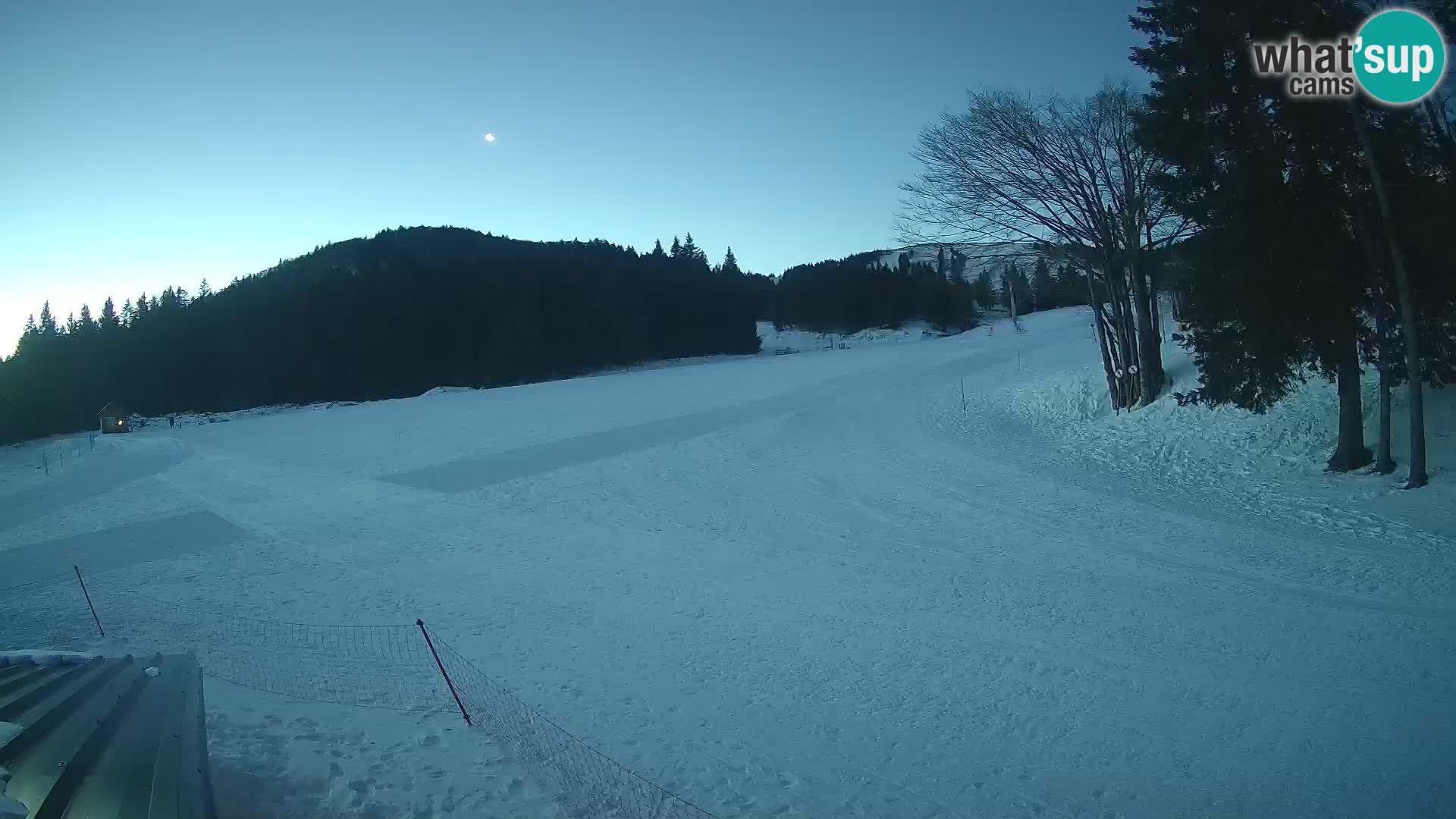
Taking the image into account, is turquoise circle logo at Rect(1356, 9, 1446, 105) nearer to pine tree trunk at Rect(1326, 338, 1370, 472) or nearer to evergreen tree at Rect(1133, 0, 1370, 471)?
evergreen tree at Rect(1133, 0, 1370, 471)

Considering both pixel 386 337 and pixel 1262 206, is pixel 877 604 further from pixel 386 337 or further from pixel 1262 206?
pixel 386 337

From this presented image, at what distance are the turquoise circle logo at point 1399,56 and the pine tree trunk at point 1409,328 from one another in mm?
613

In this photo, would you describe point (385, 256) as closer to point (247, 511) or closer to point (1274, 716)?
point (247, 511)

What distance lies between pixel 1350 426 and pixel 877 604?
9.66 metres

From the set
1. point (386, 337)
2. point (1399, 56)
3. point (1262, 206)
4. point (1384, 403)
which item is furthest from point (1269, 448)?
point (386, 337)

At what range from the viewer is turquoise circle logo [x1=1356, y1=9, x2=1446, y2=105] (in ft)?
34.5

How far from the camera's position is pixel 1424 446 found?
37.8ft

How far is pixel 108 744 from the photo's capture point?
4297 mm

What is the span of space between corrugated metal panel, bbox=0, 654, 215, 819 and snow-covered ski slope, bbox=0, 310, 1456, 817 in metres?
0.60

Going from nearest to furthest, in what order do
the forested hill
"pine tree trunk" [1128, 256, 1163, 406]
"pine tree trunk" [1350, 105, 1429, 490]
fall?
"pine tree trunk" [1350, 105, 1429, 490]
"pine tree trunk" [1128, 256, 1163, 406]
the forested hill

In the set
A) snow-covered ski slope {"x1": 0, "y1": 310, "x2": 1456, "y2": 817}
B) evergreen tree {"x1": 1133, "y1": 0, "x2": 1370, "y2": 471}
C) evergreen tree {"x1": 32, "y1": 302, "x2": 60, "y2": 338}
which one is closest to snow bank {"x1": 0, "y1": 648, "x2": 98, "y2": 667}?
snow-covered ski slope {"x1": 0, "y1": 310, "x2": 1456, "y2": 817}

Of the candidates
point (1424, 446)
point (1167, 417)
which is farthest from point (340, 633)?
point (1167, 417)

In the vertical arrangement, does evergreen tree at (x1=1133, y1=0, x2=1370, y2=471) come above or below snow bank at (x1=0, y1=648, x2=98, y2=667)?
above

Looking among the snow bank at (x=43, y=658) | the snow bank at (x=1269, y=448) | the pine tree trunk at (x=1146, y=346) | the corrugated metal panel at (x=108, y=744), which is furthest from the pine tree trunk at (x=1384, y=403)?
the snow bank at (x=43, y=658)
